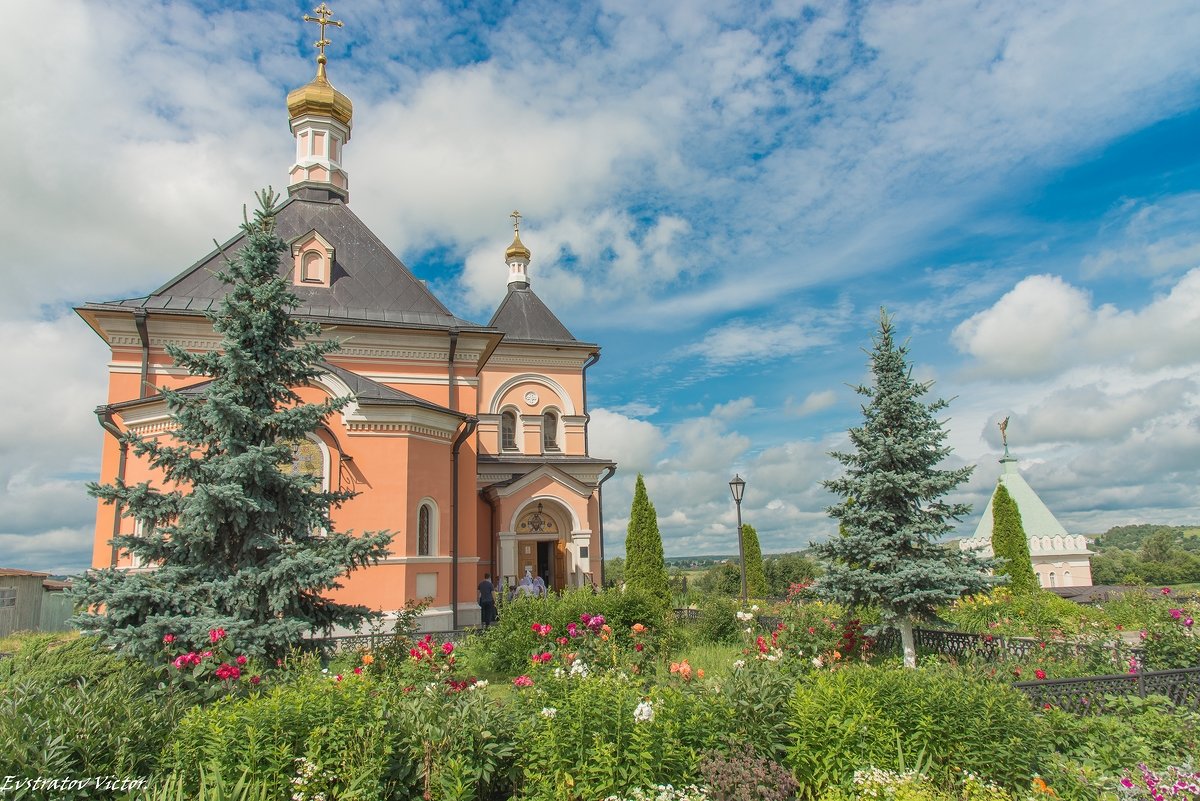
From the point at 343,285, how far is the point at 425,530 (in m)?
6.83

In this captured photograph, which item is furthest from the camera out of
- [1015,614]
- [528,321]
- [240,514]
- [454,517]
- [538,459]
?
[528,321]

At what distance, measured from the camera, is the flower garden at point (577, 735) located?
15.9 ft

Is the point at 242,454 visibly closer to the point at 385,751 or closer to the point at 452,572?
the point at 385,751

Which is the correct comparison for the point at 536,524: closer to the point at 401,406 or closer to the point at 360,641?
the point at 401,406

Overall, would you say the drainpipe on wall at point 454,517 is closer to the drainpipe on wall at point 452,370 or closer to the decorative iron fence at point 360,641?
the drainpipe on wall at point 452,370

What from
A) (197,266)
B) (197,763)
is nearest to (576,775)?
(197,763)

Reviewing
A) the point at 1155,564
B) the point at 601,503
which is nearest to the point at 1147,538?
the point at 1155,564

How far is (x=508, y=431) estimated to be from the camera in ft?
77.7

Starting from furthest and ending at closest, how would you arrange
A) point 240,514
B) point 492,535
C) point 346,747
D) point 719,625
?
point 492,535, point 719,625, point 240,514, point 346,747

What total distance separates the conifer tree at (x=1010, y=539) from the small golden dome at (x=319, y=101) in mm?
22626

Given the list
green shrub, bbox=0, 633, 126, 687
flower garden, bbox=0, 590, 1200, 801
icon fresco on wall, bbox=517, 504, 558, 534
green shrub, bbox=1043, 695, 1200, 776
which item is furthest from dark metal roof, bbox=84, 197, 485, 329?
green shrub, bbox=1043, 695, 1200, 776

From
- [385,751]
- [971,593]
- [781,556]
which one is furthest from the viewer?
[781,556]

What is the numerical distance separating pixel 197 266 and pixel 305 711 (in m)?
15.1

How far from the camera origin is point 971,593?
991 centimetres
